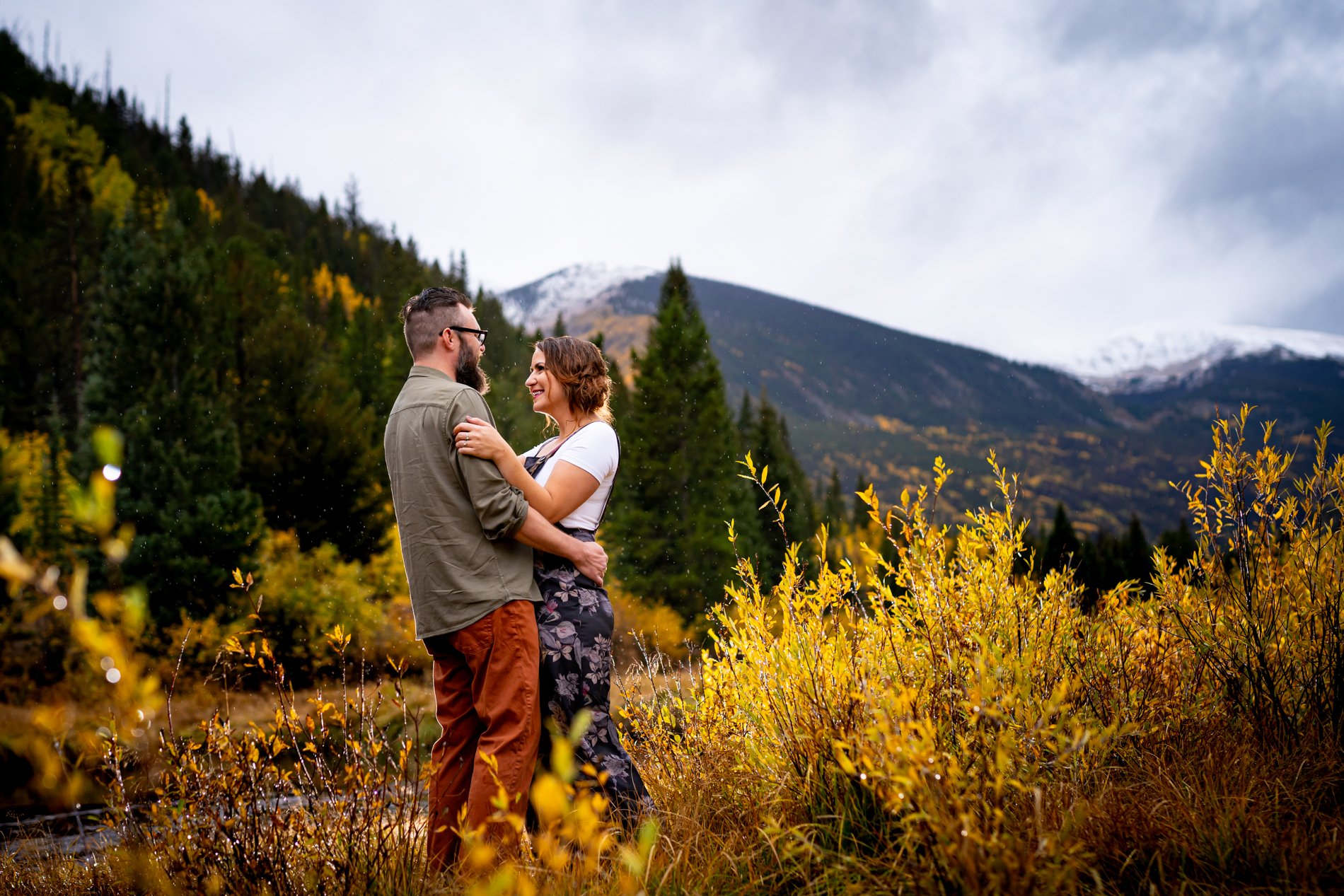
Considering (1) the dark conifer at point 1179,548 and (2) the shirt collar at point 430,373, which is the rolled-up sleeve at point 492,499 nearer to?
(2) the shirt collar at point 430,373

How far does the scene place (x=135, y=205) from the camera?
120 feet

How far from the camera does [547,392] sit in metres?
2.66

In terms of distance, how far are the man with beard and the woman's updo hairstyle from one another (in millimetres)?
370

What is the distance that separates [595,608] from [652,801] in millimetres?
711

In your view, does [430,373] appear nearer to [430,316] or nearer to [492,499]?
[430,316]

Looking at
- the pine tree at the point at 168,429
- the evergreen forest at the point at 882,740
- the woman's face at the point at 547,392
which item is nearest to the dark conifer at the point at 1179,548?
the evergreen forest at the point at 882,740

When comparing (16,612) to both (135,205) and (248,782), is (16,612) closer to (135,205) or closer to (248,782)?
(248,782)

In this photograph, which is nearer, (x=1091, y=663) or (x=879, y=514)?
(x=879, y=514)

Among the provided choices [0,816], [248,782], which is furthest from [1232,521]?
[0,816]

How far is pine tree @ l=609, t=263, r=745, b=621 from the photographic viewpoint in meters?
20.0

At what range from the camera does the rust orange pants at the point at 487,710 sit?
218cm

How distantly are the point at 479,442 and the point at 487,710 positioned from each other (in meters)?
0.89

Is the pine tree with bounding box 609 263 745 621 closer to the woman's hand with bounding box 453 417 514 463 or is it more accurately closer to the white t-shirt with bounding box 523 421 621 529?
the white t-shirt with bounding box 523 421 621 529

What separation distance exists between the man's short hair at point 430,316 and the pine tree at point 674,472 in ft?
57.1
